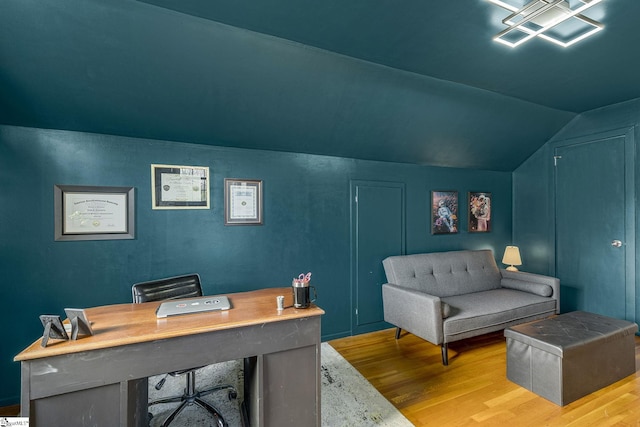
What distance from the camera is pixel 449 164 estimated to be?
4094 millimetres

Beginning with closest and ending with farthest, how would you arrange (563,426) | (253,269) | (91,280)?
(563,426), (91,280), (253,269)

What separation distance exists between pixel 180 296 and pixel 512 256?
436cm

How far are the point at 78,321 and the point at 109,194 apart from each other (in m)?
1.54

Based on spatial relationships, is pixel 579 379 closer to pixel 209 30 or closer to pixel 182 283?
pixel 182 283

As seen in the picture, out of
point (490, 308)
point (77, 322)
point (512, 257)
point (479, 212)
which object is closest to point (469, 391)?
point (490, 308)

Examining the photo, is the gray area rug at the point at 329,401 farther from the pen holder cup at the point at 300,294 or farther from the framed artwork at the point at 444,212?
the framed artwork at the point at 444,212

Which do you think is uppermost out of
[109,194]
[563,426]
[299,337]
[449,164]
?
[449,164]

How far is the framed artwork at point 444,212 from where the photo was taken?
402 cm

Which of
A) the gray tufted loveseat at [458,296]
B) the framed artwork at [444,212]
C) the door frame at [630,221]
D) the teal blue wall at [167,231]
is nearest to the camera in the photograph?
the teal blue wall at [167,231]

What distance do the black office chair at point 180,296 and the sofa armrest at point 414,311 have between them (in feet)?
5.91

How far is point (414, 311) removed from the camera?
2961 millimetres

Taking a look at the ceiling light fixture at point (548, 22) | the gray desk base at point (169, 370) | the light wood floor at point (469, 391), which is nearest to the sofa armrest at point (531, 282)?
the light wood floor at point (469, 391)

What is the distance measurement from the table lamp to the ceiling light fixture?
289 centimetres

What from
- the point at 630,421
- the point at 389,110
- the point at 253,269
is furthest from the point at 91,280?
the point at 630,421
